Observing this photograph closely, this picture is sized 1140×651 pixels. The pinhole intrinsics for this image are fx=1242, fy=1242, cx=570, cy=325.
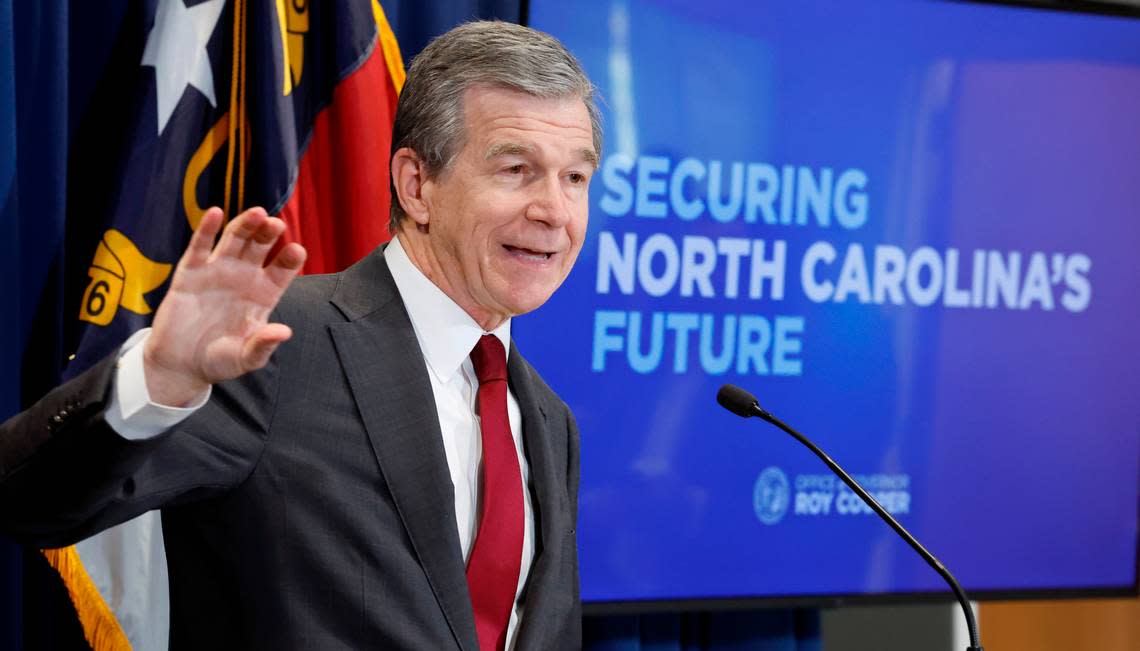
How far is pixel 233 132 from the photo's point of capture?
8.68ft

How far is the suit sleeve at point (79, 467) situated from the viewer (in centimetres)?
127

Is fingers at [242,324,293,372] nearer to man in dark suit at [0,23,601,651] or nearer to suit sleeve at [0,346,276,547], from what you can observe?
man in dark suit at [0,23,601,651]

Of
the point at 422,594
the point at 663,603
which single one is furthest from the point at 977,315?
the point at 422,594

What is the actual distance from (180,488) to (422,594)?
0.37 m

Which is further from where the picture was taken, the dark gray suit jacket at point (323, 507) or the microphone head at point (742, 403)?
the microphone head at point (742, 403)

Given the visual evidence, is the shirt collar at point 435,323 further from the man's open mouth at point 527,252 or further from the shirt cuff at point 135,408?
the shirt cuff at point 135,408

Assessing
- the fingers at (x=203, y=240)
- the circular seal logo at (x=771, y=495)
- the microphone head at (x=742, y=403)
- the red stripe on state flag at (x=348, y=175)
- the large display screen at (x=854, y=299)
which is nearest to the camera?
the fingers at (x=203, y=240)

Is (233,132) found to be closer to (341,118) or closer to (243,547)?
(341,118)

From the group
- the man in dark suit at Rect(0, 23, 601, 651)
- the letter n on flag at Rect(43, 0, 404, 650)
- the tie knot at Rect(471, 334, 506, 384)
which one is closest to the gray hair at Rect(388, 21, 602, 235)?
the man in dark suit at Rect(0, 23, 601, 651)

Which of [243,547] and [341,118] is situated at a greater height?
[341,118]

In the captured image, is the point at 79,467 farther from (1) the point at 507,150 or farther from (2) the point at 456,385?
(1) the point at 507,150

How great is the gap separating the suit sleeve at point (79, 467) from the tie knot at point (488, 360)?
0.52 m

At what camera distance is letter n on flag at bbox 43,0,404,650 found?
8.36 feet

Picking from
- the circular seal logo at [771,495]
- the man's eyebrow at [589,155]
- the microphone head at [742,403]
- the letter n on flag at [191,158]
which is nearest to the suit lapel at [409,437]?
the man's eyebrow at [589,155]
